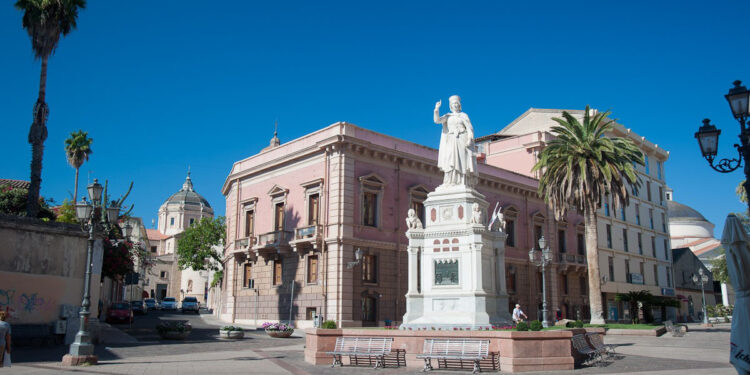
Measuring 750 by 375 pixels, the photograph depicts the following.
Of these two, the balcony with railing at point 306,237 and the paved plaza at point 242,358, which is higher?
the balcony with railing at point 306,237

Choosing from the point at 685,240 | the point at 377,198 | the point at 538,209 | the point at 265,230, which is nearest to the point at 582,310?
the point at 538,209

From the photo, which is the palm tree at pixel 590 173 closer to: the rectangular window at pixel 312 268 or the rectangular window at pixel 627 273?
the rectangular window at pixel 312 268

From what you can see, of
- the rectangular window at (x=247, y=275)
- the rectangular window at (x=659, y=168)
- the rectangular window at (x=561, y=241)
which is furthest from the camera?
the rectangular window at (x=659, y=168)

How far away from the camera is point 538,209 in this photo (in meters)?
44.4

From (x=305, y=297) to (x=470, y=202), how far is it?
17589mm

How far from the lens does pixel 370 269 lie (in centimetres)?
3288

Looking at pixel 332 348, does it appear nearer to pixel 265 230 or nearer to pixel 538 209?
pixel 265 230

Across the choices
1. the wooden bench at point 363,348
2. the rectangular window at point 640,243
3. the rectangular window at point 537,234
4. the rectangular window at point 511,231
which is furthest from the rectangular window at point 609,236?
the wooden bench at point 363,348

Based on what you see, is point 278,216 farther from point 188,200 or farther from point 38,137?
point 188,200

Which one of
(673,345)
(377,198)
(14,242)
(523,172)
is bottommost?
(673,345)

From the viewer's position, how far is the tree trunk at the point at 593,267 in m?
31.5

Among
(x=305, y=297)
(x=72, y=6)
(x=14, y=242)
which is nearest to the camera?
(x=14, y=242)

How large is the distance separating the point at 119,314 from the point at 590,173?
89.2ft

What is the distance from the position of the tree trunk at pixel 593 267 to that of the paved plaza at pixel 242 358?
5.29m
